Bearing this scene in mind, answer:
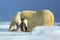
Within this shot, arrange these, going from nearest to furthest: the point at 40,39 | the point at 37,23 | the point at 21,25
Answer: the point at 40,39 → the point at 37,23 → the point at 21,25

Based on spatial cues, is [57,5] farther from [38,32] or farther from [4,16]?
[38,32]

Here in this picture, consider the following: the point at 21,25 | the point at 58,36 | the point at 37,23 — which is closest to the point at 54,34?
the point at 58,36

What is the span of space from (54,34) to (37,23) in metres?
0.21

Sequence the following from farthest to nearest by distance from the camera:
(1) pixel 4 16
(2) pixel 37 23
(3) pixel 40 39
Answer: (1) pixel 4 16
(2) pixel 37 23
(3) pixel 40 39

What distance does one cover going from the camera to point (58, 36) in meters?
0.42

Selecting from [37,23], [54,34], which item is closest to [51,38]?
[54,34]

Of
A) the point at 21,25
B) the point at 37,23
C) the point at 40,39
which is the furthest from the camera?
the point at 21,25

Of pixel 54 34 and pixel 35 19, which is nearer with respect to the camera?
pixel 54 34

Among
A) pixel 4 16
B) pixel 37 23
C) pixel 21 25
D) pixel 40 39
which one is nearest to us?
pixel 40 39

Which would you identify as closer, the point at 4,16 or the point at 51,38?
the point at 51,38

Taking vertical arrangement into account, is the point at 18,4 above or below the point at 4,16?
above

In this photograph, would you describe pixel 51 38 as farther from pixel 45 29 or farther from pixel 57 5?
pixel 57 5

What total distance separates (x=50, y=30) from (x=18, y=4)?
2230 mm

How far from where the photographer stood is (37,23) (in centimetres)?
63
